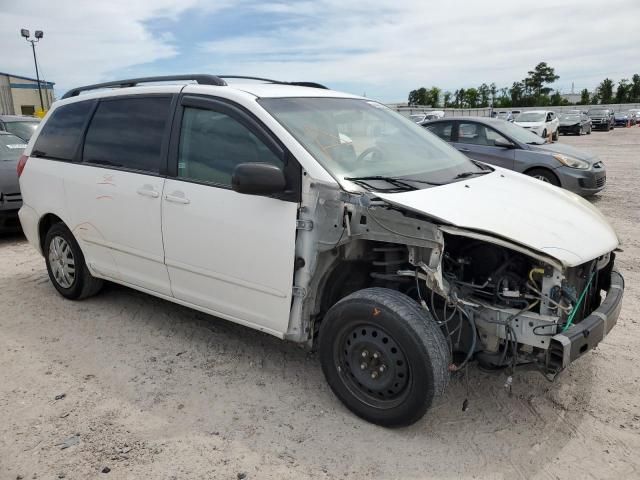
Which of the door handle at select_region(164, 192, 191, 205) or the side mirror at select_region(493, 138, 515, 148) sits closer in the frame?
the door handle at select_region(164, 192, 191, 205)

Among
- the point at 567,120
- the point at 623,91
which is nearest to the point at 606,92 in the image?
the point at 623,91

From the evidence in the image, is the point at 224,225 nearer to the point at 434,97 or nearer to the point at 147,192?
the point at 147,192

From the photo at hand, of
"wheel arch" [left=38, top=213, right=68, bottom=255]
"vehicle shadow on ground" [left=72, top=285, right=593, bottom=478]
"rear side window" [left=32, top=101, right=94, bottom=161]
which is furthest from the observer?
"wheel arch" [left=38, top=213, right=68, bottom=255]

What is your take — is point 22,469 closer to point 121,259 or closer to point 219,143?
point 121,259

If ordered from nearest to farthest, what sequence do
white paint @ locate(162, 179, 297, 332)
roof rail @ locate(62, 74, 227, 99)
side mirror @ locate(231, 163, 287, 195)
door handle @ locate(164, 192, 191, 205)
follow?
side mirror @ locate(231, 163, 287, 195), white paint @ locate(162, 179, 297, 332), door handle @ locate(164, 192, 191, 205), roof rail @ locate(62, 74, 227, 99)

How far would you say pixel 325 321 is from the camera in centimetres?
311

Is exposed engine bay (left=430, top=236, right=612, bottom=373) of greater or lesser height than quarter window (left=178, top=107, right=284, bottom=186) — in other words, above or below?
below

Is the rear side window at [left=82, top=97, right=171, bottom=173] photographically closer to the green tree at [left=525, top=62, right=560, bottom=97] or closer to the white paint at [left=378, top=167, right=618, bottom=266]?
the white paint at [left=378, top=167, right=618, bottom=266]

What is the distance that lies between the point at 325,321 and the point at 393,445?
772mm

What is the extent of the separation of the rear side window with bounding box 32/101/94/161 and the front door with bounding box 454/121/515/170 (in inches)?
261

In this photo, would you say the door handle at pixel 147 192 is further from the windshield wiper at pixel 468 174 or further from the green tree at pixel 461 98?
the green tree at pixel 461 98

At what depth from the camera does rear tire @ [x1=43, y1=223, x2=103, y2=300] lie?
4711mm

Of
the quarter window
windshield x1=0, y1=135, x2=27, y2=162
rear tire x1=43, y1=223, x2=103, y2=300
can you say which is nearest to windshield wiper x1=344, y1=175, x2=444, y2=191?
the quarter window

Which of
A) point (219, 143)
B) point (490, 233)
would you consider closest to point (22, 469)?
point (219, 143)
